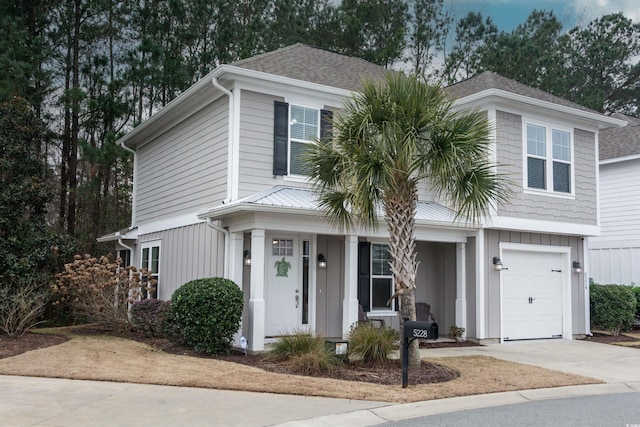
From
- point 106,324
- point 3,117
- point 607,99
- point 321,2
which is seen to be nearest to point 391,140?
point 106,324

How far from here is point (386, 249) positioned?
46.9 ft

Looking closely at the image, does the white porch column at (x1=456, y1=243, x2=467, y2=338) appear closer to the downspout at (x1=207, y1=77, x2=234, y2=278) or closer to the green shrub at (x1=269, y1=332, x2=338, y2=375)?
the green shrub at (x1=269, y1=332, x2=338, y2=375)

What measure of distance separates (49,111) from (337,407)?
18.2 m

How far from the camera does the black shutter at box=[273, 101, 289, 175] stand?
1270 centimetres

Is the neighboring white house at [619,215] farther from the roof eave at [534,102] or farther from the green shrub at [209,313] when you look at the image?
the green shrub at [209,313]

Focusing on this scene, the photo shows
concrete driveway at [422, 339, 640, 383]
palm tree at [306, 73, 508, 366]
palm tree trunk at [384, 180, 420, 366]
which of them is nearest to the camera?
palm tree at [306, 73, 508, 366]

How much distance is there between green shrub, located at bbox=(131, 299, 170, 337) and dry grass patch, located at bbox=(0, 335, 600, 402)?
1781mm

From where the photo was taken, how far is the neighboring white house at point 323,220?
1225cm

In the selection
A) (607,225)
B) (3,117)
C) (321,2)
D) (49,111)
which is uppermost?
(321,2)

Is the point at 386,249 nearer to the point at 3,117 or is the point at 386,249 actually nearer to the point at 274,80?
the point at 274,80

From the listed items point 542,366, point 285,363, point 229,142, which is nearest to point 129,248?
point 229,142

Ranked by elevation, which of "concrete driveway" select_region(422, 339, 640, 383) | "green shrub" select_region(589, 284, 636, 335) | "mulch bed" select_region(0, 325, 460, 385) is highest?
"green shrub" select_region(589, 284, 636, 335)

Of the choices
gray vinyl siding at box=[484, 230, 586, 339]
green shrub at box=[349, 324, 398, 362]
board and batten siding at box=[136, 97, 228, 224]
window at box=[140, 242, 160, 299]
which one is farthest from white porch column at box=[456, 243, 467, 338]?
window at box=[140, 242, 160, 299]

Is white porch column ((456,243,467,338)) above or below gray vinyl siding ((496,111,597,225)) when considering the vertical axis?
below
